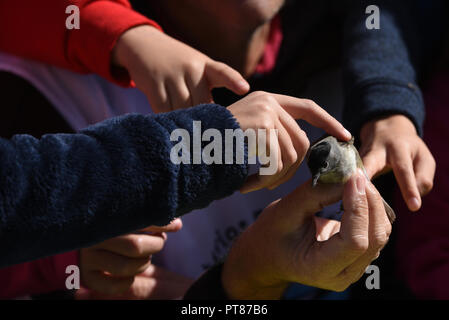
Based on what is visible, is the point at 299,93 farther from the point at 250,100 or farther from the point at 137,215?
the point at 137,215

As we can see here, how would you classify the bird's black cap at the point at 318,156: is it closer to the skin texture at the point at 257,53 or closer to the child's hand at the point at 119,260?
the skin texture at the point at 257,53

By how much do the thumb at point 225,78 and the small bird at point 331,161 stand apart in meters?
0.16

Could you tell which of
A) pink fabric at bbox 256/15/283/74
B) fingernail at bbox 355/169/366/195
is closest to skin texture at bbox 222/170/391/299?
fingernail at bbox 355/169/366/195

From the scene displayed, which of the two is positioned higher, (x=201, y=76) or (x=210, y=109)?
(x=201, y=76)

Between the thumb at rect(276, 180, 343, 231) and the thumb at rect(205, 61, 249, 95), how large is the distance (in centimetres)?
21

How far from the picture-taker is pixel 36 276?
979mm

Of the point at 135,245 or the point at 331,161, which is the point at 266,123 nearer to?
the point at 331,161

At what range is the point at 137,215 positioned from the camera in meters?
0.64

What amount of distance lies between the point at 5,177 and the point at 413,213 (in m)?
0.94

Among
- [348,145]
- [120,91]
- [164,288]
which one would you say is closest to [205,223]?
[164,288]

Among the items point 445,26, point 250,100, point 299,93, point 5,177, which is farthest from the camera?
point 445,26

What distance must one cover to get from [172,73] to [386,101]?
1.53 feet

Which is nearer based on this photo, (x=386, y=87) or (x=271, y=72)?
(x=386, y=87)

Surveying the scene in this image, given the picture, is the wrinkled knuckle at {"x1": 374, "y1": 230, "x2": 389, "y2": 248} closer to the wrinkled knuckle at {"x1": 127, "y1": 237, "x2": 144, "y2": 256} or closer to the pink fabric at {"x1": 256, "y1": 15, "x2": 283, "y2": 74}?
the wrinkled knuckle at {"x1": 127, "y1": 237, "x2": 144, "y2": 256}
